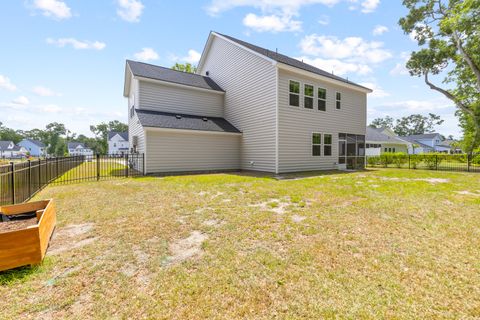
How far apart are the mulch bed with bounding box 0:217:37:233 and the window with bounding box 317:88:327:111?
1311 centimetres

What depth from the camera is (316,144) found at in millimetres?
13164

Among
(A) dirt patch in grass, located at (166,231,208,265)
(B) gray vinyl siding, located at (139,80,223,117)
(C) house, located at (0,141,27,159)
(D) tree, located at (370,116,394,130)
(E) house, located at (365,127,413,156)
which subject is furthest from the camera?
(D) tree, located at (370,116,394,130)

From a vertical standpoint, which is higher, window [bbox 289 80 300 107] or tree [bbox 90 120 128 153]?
tree [bbox 90 120 128 153]

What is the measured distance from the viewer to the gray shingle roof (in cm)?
1323

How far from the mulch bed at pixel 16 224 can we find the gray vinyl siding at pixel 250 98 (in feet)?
31.1

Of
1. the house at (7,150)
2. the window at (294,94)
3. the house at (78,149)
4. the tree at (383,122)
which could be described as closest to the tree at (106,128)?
the house at (78,149)

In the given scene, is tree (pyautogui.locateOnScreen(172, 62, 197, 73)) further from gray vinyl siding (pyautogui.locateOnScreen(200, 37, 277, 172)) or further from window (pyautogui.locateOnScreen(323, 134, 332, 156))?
window (pyautogui.locateOnScreen(323, 134, 332, 156))

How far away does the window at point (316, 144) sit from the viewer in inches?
514

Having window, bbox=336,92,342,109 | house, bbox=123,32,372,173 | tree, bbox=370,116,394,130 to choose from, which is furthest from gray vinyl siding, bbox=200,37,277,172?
tree, bbox=370,116,394,130

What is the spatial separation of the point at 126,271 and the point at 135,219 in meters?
1.96

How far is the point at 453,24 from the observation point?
14633 mm

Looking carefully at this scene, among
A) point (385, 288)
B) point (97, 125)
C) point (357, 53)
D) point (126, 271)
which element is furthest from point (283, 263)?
point (97, 125)

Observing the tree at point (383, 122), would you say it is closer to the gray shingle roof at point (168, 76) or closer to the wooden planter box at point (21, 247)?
the gray shingle roof at point (168, 76)

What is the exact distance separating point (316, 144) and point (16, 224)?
12.7m
